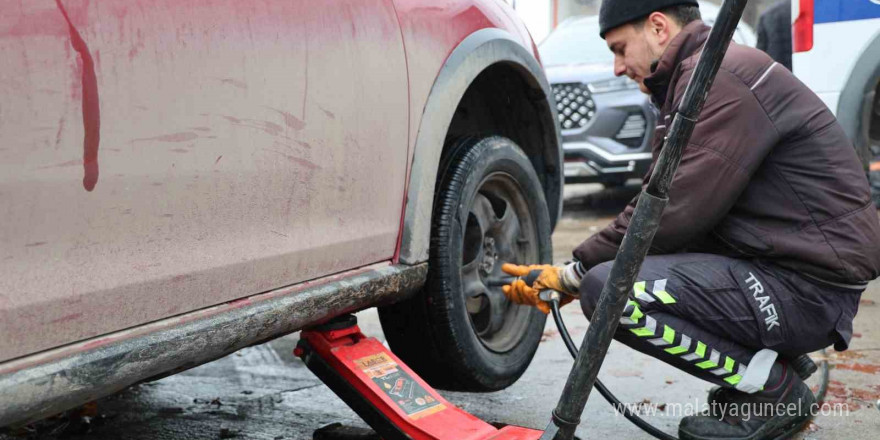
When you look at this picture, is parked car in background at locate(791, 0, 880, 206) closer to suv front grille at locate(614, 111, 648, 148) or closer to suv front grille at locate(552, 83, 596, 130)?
suv front grille at locate(614, 111, 648, 148)

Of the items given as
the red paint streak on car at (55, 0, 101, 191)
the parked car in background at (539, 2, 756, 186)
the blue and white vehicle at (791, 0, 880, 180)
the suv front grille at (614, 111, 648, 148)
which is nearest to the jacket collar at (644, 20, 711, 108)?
the red paint streak on car at (55, 0, 101, 191)

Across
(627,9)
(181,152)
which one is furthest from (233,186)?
(627,9)

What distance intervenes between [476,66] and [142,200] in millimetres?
1203

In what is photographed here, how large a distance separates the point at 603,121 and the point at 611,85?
311 millimetres

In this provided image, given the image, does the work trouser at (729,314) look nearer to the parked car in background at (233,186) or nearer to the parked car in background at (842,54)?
the parked car in background at (233,186)

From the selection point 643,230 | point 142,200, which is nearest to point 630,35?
point 643,230

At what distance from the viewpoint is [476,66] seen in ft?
8.08

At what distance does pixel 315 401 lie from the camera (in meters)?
2.80

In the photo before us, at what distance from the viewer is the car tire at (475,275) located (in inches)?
93.0

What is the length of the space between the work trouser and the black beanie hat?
67cm

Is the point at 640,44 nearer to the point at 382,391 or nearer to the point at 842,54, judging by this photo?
the point at 382,391

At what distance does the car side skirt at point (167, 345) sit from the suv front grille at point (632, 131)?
16.1ft

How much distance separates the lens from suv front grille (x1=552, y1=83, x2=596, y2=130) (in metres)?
6.89

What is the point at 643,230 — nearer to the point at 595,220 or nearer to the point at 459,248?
the point at 459,248
